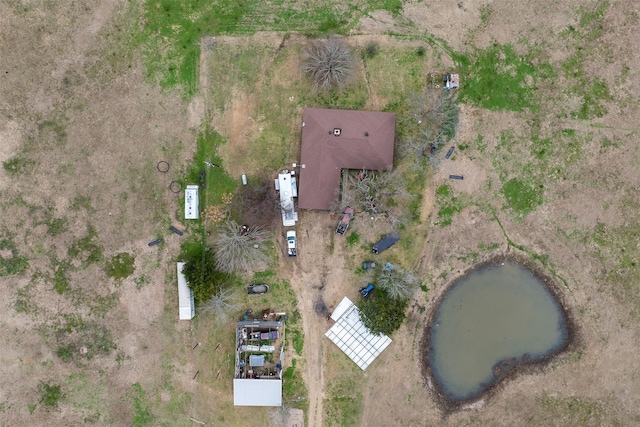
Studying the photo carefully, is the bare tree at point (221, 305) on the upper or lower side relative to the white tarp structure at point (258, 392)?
upper

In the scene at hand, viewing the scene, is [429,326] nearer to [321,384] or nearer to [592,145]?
[321,384]

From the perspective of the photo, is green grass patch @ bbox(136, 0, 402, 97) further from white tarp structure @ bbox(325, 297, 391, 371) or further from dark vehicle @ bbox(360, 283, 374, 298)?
white tarp structure @ bbox(325, 297, 391, 371)

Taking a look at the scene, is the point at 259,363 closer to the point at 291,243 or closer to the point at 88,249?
the point at 291,243

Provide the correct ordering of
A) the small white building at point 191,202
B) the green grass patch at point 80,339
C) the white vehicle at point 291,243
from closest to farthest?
the small white building at point 191,202 → the white vehicle at point 291,243 → the green grass patch at point 80,339

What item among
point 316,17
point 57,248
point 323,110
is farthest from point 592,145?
point 57,248

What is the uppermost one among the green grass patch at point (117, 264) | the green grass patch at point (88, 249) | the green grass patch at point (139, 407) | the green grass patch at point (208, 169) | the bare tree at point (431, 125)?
the bare tree at point (431, 125)

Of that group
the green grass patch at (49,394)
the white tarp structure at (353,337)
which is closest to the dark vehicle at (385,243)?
the white tarp structure at (353,337)

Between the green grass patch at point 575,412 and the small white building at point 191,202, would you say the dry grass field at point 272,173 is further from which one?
the small white building at point 191,202
